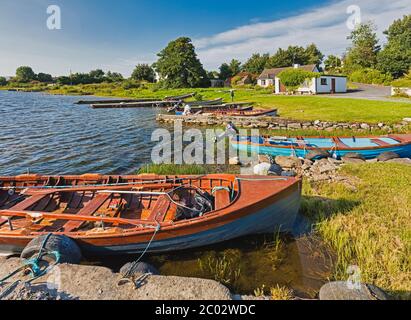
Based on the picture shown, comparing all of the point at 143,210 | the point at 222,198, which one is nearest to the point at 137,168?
the point at 143,210

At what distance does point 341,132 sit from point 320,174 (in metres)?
7.81

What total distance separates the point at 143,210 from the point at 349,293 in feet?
16.1

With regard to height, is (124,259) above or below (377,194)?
below

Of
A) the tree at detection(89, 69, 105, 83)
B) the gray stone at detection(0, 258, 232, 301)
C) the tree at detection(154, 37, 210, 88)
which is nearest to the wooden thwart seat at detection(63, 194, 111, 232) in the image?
the gray stone at detection(0, 258, 232, 301)

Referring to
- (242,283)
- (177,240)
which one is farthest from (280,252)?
(177,240)

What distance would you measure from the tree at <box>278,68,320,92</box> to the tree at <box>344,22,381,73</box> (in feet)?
108

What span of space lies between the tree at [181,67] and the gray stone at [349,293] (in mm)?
66292

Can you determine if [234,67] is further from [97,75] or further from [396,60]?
[97,75]

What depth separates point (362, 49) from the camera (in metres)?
67.6

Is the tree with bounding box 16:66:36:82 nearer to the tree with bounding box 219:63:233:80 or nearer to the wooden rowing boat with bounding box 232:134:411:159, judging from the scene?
the tree with bounding box 219:63:233:80

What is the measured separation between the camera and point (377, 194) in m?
7.73

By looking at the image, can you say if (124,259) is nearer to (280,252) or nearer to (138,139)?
(280,252)

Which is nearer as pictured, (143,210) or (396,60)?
Result: (143,210)

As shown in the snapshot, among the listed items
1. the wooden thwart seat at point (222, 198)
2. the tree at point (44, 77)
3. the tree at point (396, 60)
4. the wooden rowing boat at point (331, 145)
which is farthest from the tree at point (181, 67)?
the tree at point (44, 77)
